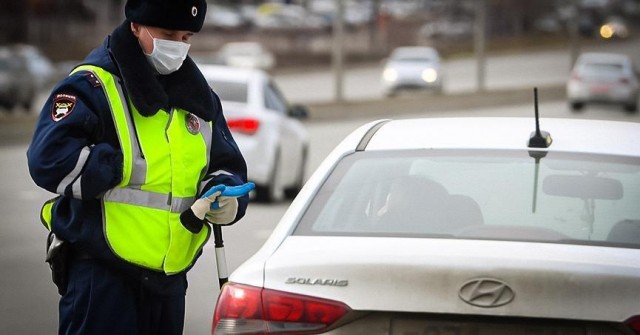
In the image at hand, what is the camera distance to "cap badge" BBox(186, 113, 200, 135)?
489 centimetres

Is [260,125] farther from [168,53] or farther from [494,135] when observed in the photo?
[168,53]

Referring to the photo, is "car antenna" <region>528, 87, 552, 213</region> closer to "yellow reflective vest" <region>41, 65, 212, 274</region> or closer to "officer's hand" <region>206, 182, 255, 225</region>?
"officer's hand" <region>206, 182, 255, 225</region>

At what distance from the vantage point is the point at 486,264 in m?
4.19

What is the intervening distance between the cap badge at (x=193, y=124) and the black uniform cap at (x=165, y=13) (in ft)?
0.94

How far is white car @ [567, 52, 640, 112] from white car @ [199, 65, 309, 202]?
87.4 ft

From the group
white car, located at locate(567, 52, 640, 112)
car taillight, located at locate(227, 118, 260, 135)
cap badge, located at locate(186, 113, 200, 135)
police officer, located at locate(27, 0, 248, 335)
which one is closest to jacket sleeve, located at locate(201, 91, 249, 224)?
police officer, located at locate(27, 0, 248, 335)

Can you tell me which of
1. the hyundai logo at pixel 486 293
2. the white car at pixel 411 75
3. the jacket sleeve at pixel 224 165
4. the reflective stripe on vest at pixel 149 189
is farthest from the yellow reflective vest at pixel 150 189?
the white car at pixel 411 75

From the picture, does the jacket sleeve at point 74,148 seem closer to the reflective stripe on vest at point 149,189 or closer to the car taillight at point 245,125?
the reflective stripe on vest at point 149,189

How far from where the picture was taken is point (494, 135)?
210 inches

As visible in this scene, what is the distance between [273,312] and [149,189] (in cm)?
69

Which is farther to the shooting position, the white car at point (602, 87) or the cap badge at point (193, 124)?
the white car at point (602, 87)

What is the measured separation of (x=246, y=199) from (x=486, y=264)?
3.54 feet

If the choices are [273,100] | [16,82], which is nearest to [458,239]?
[273,100]

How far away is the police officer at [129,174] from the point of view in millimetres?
4660
